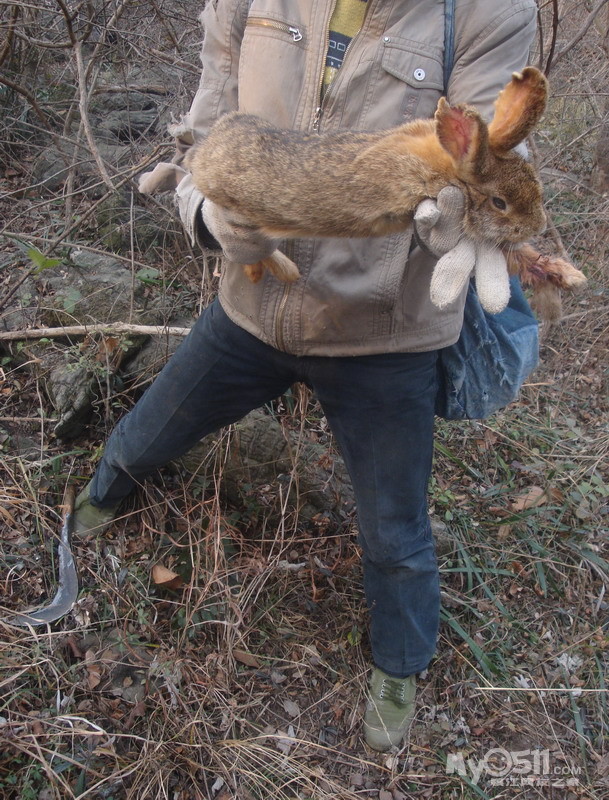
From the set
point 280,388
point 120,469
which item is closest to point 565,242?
point 280,388

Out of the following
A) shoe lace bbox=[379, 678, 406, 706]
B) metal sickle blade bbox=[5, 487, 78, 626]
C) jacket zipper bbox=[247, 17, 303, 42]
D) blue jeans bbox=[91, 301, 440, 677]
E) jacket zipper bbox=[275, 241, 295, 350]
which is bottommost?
shoe lace bbox=[379, 678, 406, 706]

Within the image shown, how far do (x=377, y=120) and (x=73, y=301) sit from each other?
90.1 inches

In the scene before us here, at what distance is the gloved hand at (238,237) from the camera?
6.17 ft

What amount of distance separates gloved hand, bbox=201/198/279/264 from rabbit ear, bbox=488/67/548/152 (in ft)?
2.24

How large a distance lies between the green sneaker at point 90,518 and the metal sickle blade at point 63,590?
31mm

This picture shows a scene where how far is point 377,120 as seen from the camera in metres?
1.95

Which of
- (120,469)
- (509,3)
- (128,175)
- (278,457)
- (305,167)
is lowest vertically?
(278,457)

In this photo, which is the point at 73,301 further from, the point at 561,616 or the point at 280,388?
the point at 561,616

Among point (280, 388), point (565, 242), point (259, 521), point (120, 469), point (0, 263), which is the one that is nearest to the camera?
point (280, 388)

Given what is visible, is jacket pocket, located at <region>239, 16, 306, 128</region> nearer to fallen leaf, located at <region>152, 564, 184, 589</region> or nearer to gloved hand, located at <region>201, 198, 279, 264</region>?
gloved hand, located at <region>201, 198, 279, 264</region>

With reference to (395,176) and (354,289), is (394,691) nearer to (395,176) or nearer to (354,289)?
(354,289)

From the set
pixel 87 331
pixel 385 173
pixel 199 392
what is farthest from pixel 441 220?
pixel 87 331

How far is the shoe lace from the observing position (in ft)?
9.02

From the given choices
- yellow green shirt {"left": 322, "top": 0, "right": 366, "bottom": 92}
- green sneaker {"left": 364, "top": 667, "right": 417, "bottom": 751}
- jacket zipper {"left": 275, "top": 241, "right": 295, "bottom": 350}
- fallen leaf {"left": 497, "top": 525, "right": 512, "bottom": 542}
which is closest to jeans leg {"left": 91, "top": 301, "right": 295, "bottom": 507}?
jacket zipper {"left": 275, "top": 241, "right": 295, "bottom": 350}
